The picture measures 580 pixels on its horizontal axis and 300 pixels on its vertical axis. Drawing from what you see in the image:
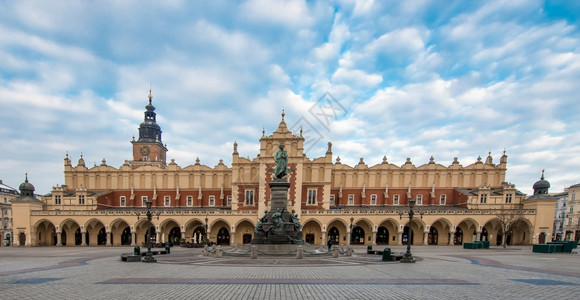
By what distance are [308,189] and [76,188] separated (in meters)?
42.0

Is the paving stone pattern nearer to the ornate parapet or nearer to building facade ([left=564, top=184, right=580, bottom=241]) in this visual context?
the ornate parapet

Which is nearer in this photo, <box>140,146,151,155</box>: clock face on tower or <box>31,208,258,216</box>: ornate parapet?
<box>31,208,258,216</box>: ornate parapet

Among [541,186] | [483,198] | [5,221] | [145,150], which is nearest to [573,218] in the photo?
[541,186]

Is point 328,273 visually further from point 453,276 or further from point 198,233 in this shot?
point 198,233

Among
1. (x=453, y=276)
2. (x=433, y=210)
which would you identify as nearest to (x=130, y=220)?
(x=453, y=276)

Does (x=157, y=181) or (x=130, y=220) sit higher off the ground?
(x=157, y=181)

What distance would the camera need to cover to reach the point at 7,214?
5075 cm

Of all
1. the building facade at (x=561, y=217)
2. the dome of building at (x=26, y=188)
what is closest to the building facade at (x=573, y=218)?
the building facade at (x=561, y=217)

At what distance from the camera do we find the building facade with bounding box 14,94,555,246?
39375 millimetres

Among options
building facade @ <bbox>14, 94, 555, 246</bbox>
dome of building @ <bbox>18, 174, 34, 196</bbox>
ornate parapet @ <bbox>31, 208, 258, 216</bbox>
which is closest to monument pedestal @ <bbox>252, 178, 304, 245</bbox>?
building facade @ <bbox>14, 94, 555, 246</bbox>

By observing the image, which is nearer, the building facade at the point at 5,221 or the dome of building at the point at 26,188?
the dome of building at the point at 26,188

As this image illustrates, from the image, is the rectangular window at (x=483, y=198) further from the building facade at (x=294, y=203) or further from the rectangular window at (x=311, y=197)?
the rectangular window at (x=311, y=197)

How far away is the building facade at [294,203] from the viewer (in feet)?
129

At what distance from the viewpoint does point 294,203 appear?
134 feet
